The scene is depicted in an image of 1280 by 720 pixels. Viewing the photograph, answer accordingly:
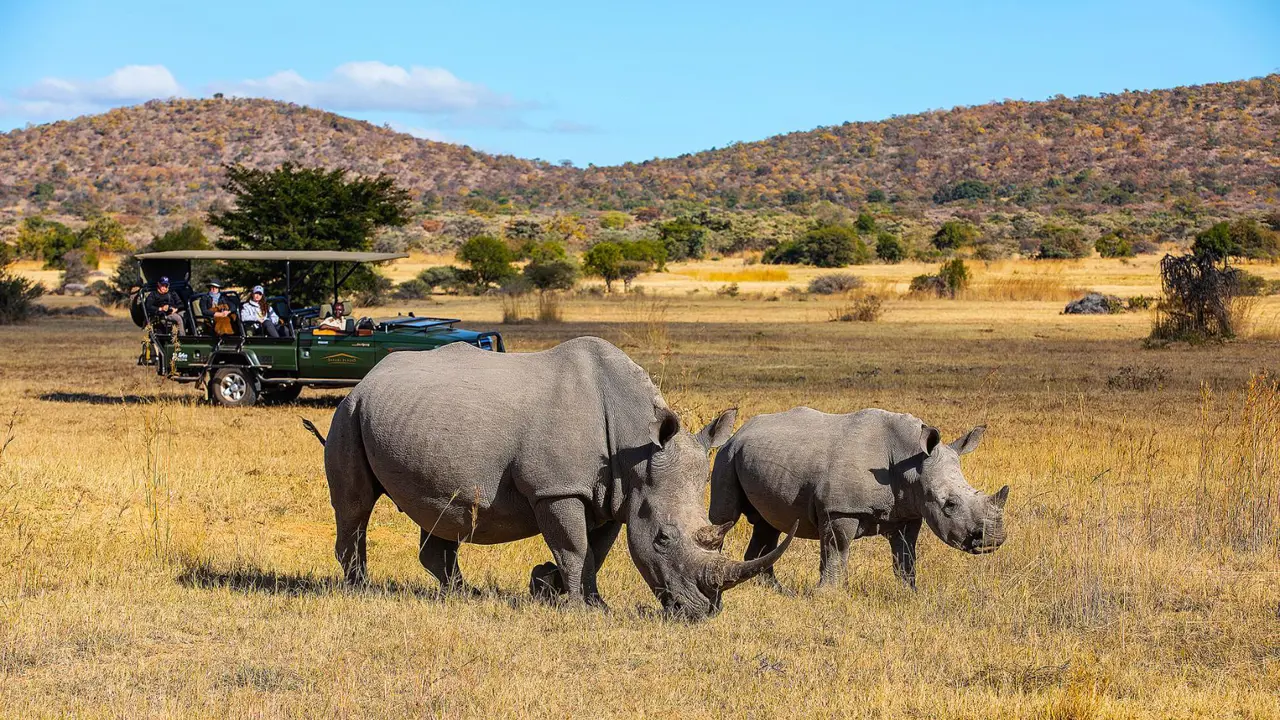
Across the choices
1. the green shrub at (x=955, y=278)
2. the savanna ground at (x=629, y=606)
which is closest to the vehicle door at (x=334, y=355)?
the savanna ground at (x=629, y=606)

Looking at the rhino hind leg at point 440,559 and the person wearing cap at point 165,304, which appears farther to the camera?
the person wearing cap at point 165,304

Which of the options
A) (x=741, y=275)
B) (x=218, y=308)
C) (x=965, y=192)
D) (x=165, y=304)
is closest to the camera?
(x=218, y=308)

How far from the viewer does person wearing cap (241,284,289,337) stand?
761 inches

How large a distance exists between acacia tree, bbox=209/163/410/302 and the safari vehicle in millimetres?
13957

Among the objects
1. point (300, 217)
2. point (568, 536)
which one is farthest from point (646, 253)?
point (568, 536)

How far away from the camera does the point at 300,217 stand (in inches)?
1412

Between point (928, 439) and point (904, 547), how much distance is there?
2.77 ft

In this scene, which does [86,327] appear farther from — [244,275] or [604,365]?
[604,365]

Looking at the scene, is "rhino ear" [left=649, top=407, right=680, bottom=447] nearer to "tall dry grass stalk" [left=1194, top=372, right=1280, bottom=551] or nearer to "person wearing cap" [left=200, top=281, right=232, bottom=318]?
"tall dry grass stalk" [left=1194, top=372, right=1280, bottom=551]

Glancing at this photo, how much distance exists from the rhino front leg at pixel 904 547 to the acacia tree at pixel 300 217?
88.5ft

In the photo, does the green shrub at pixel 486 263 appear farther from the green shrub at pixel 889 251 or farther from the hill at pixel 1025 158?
the hill at pixel 1025 158

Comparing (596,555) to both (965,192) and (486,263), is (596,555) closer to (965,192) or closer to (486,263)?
(486,263)

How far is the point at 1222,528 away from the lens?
32.4 ft

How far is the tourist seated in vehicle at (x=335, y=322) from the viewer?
1872 centimetres
